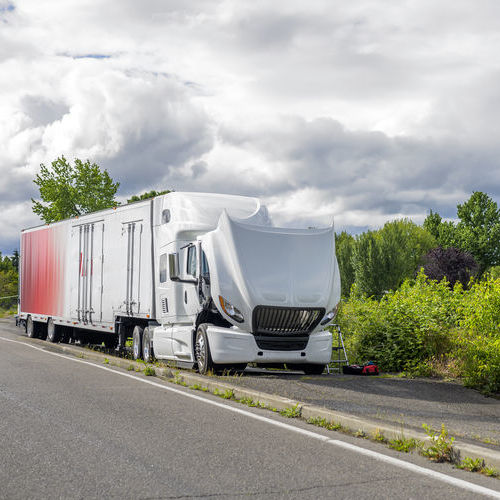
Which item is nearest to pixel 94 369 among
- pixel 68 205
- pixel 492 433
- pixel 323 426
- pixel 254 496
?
pixel 323 426

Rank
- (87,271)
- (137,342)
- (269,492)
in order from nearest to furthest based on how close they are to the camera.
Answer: (269,492), (137,342), (87,271)

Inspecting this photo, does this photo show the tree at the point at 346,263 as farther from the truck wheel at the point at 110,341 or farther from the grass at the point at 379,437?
the grass at the point at 379,437

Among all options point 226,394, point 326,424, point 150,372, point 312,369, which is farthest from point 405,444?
point 150,372

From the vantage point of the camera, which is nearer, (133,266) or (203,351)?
(203,351)

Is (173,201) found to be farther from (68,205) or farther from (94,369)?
(68,205)

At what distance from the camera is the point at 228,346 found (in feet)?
39.9

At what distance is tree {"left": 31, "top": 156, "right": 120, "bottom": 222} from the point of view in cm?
5069

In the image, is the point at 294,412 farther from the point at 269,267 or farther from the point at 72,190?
the point at 72,190

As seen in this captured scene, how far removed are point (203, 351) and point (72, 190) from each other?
1587 inches

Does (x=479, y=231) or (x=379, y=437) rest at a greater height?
(x=479, y=231)

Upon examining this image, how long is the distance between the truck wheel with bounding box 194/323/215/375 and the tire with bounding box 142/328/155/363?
259 cm

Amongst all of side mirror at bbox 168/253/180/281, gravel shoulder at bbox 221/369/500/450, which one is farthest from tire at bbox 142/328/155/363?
gravel shoulder at bbox 221/369/500/450

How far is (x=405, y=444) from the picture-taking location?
21.5 feet

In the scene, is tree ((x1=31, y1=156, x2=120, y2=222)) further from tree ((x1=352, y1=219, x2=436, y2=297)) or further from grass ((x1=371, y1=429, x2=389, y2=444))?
grass ((x1=371, y1=429, x2=389, y2=444))
